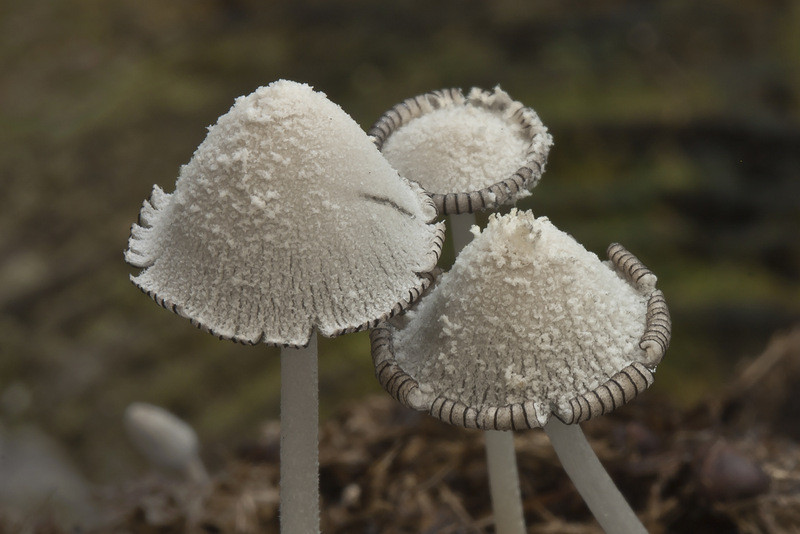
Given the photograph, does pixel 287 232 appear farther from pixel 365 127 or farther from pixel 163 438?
pixel 365 127

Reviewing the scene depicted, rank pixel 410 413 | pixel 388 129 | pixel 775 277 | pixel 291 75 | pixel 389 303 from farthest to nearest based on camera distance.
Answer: pixel 291 75, pixel 775 277, pixel 410 413, pixel 388 129, pixel 389 303

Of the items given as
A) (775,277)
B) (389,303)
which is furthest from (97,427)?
(775,277)

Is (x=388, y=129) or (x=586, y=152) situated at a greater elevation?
(x=586, y=152)

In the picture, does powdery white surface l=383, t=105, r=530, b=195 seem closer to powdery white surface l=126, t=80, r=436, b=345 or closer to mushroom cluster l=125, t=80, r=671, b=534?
mushroom cluster l=125, t=80, r=671, b=534

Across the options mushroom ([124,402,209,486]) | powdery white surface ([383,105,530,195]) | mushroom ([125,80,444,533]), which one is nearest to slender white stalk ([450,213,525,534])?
powdery white surface ([383,105,530,195])

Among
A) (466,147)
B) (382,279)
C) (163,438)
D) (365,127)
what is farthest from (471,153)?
(365,127)

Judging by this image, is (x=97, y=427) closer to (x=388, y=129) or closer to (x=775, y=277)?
(x=388, y=129)

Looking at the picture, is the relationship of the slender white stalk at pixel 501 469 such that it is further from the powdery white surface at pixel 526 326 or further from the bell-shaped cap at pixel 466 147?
the powdery white surface at pixel 526 326
